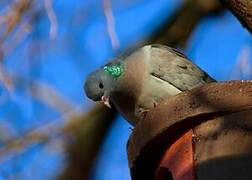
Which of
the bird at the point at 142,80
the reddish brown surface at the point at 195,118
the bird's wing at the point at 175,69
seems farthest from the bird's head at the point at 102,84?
the reddish brown surface at the point at 195,118

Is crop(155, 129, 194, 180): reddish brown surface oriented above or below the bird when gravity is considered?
below

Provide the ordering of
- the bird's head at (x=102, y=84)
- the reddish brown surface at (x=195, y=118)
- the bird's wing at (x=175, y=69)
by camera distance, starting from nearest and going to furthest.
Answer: the reddish brown surface at (x=195, y=118)
the bird's wing at (x=175, y=69)
the bird's head at (x=102, y=84)

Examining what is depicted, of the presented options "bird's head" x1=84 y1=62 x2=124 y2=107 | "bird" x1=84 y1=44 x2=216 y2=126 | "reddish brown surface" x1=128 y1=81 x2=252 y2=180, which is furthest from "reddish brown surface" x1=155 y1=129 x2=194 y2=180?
"bird's head" x1=84 y1=62 x2=124 y2=107

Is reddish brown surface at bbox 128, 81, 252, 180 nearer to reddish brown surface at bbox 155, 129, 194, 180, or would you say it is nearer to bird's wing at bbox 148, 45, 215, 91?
reddish brown surface at bbox 155, 129, 194, 180

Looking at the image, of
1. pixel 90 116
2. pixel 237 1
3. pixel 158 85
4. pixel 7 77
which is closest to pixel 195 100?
pixel 237 1

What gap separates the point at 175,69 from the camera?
3340 millimetres

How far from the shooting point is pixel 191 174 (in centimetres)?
200

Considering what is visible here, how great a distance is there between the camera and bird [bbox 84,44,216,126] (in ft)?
10.7

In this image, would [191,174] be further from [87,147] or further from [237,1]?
[87,147]

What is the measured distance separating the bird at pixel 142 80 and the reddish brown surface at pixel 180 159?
1.08 meters

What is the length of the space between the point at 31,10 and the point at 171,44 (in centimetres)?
89

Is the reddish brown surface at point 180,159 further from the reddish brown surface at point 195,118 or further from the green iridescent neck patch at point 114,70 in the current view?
the green iridescent neck patch at point 114,70

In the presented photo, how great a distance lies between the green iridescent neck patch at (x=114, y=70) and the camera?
345cm

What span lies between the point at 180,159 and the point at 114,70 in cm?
151
